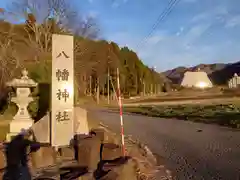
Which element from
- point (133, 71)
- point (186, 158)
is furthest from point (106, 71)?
point (186, 158)

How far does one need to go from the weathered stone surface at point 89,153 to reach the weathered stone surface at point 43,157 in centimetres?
76

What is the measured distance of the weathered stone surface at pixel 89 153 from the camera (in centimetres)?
530

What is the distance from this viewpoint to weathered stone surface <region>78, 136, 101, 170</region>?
17.4 ft

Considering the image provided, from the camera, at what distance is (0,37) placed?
23.0 meters

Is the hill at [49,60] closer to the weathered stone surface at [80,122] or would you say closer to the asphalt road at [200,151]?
the weathered stone surface at [80,122]

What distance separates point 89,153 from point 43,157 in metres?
1.14

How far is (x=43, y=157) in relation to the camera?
5.50 metres

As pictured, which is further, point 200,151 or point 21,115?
point 21,115

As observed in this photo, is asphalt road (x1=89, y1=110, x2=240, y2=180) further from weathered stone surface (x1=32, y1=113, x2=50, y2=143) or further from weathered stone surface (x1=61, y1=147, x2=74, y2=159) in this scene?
weathered stone surface (x1=32, y1=113, x2=50, y2=143)

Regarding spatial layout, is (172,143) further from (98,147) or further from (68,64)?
(68,64)

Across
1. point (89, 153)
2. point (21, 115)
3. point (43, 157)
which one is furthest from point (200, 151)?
point (21, 115)

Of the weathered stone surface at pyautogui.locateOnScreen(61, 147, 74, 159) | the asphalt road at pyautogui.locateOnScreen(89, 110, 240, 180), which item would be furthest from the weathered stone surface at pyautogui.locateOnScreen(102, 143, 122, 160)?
the asphalt road at pyautogui.locateOnScreen(89, 110, 240, 180)

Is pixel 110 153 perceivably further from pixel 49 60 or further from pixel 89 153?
pixel 49 60

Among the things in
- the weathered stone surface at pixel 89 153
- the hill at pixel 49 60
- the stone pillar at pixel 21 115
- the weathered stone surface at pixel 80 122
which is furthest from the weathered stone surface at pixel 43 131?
the hill at pixel 49 60
